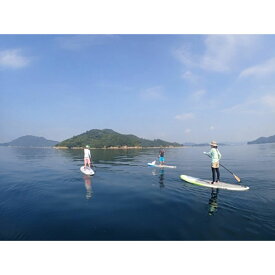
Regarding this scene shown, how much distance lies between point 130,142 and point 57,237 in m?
165

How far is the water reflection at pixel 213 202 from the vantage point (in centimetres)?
884

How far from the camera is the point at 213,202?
10227 mm

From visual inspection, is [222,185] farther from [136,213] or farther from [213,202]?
[136,213]

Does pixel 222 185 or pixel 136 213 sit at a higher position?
pixel 222 185

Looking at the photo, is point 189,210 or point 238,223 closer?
point 238,223

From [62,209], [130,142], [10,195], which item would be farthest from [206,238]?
[130,142]

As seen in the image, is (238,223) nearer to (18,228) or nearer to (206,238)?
(206,238)

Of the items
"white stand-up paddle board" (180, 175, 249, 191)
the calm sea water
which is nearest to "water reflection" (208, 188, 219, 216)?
the calm sea water

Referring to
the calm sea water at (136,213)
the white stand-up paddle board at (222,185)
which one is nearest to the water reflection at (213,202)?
the calm sea water at (136,213)

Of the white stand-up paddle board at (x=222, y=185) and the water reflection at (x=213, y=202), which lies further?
the white stand-up paddle board at (x=222, y=185)

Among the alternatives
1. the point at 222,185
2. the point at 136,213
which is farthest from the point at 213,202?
the point at 136,213

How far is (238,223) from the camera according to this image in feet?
24.4

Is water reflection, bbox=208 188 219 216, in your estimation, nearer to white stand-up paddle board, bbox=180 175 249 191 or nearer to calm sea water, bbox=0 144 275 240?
calm sea water, bbox=0 144 275 240

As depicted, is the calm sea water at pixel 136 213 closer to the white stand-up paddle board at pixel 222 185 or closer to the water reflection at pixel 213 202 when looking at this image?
the water reflection at pixel 213 202
